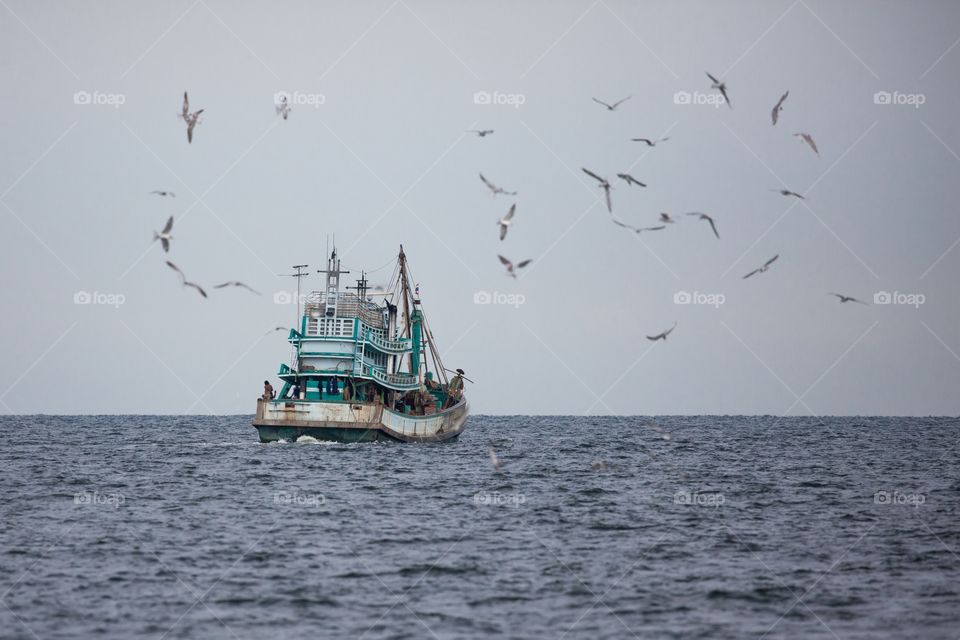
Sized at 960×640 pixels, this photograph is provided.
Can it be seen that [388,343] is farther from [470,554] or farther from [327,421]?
[470,554]

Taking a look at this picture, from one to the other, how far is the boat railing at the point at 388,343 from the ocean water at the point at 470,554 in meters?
12.7

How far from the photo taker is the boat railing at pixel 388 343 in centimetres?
5932

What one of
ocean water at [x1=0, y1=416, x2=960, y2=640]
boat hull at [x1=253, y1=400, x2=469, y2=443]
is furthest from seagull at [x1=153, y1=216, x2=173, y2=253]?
boat hull at [x1=253, y1=400, x2=469, y2=443]

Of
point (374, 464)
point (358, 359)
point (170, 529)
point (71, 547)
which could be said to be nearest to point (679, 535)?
point (170, 529)

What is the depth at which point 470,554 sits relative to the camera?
82.7 feet

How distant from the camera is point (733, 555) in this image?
25172 millimetres

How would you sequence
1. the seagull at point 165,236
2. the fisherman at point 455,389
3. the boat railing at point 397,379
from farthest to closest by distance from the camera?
the fisherman at point 455,389
the boat railing at point 397,379
the seagull at point 165,236

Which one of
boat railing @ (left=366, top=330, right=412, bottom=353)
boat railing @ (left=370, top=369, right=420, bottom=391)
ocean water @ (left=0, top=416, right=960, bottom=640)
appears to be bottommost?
ocean water @ (left=0, top=416, right=960, bottom=640)

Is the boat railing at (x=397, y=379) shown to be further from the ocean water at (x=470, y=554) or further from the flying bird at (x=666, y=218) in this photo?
the flying bird at (x=666, y=218)

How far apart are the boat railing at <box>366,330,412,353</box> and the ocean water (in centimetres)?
1274

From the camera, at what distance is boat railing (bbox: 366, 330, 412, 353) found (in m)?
59.3

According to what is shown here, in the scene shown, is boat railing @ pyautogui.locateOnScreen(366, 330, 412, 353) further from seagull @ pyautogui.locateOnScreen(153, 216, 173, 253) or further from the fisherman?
seagull @ pyautogui.locateOnScreen(153, 216, 173, 253)

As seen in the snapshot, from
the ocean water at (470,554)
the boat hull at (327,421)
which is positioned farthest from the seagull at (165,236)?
the boat hull at (327,421)

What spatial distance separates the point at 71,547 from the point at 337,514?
8.32m
